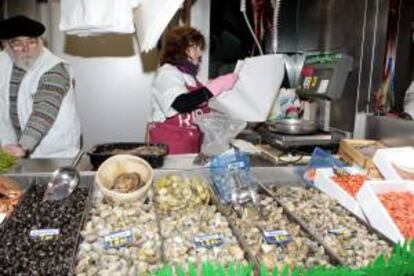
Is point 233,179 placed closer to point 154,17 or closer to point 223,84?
point 154,17

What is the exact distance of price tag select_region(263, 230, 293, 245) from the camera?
1.29 metres

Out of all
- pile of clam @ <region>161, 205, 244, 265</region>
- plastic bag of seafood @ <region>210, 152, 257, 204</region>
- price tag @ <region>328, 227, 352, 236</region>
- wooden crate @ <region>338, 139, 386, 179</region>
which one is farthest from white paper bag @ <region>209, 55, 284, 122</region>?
price tag @ <region>328, 227, 352, 236</region>

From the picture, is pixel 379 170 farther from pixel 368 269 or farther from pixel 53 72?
pixel 53 72

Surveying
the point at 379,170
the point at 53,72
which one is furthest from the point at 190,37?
the point at 379,170

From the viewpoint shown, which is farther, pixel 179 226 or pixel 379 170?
pixel 379 170

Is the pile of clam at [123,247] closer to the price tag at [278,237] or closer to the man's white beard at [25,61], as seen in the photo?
the price tag at [278,237]

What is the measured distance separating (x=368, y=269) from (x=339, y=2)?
6.55 feet

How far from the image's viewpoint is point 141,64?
360cm

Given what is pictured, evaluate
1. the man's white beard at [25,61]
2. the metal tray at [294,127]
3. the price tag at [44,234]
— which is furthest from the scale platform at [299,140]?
the man's white beard at [25,61]

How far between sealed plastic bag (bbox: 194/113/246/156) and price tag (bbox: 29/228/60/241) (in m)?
0.93

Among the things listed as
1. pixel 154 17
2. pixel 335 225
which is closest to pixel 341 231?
pixel 335 225

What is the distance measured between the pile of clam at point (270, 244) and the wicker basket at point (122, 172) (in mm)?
361

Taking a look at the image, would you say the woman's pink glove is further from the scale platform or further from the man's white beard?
the man's white beard

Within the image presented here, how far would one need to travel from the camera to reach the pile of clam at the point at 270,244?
120 centimetres
